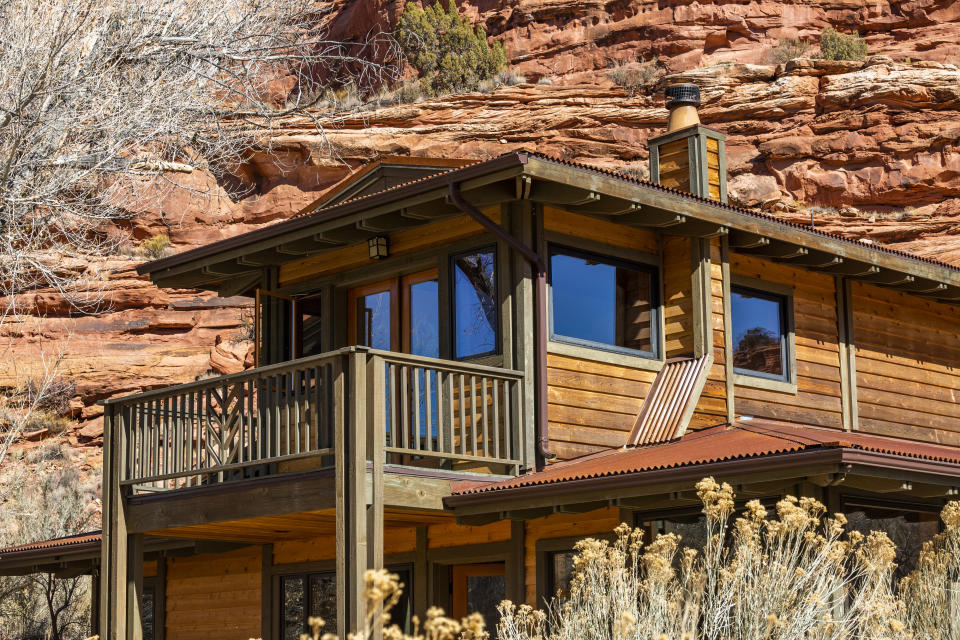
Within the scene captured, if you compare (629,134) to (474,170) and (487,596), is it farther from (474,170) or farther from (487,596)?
(474,170)

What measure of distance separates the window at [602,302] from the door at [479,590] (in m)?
2.41

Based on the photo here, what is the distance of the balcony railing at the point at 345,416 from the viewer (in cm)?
1029

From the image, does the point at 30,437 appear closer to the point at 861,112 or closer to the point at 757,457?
the point at 861,112

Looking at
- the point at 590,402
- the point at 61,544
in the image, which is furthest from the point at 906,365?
the point at 61,544

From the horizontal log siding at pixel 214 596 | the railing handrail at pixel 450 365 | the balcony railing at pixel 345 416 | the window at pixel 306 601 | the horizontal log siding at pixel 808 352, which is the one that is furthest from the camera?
the horizontal log siding at pixel 214 596

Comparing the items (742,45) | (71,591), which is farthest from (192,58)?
(742,45)

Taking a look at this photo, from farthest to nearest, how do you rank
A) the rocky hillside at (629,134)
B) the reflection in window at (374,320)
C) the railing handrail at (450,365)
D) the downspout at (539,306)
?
the rocky hillside at (629,134), the reflection in window at (374,320), the downspout at (539,306), the railing handrail at (450,365)

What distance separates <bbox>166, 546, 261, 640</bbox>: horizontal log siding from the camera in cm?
1466

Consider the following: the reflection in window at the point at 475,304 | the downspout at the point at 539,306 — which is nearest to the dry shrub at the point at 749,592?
the downspout at the point at 539,306

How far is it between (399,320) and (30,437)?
21.8 metres

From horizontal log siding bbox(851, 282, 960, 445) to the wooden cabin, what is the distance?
0.12 ft

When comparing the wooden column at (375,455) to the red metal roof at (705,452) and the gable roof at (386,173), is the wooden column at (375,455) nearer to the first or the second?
the red metal roof at (705,452)

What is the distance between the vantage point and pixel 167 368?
32.5 meters

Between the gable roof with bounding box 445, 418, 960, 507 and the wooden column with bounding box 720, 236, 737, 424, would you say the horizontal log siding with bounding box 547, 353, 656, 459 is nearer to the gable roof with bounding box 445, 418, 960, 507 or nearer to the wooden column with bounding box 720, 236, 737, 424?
the gable roof with bounding box 445, 418, 960, 507
